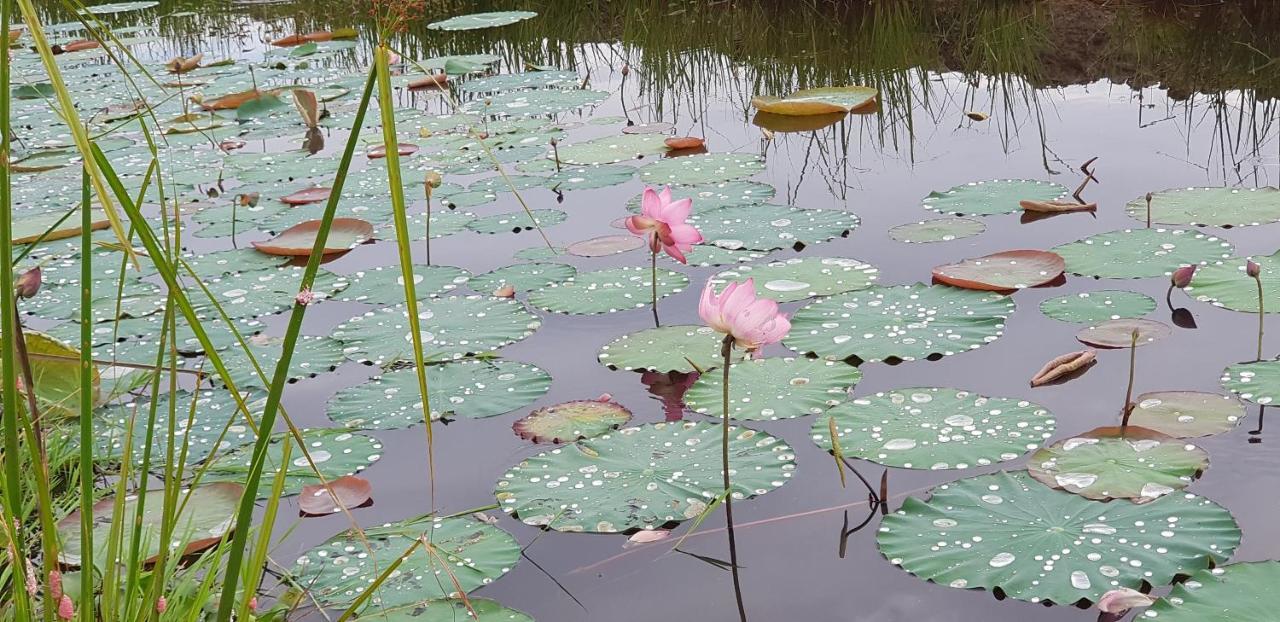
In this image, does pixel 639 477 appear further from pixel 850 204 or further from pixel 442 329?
pixel 850 204

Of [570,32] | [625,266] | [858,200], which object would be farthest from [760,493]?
[570,32]

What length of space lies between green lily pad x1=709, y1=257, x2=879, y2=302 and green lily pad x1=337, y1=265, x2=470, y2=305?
71cm

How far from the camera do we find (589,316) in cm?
267

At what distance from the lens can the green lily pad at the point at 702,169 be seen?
364 cm

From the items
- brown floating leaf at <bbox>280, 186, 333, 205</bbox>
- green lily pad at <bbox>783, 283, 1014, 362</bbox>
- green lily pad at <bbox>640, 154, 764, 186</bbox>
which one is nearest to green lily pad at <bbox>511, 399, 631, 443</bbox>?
green lily pad at <bbox>783, 283, 1014, 362</bbox>

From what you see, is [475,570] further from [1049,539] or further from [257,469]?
[1049,539]

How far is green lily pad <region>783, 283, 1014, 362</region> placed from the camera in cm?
227

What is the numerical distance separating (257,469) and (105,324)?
2.12 meters

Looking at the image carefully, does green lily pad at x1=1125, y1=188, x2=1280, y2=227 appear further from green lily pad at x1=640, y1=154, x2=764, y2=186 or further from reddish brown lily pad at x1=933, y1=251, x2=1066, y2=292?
green lily pad at x1=640, y1=154, x2=764, y2=186

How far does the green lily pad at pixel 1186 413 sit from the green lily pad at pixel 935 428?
166 mm

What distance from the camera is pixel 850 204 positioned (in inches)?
131

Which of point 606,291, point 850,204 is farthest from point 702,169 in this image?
point 606,291

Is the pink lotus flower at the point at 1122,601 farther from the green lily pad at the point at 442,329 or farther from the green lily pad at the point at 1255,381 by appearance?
the green lily pad at the point at 442,329

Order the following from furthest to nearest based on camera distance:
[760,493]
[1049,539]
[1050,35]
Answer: [1050,35] < [760,493] < [1049,539]
